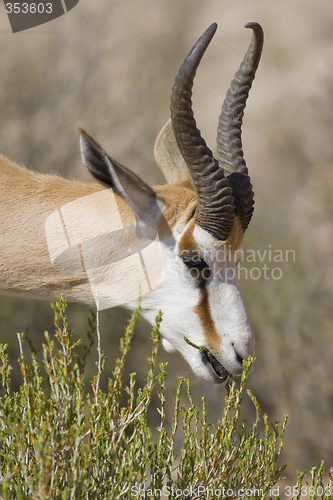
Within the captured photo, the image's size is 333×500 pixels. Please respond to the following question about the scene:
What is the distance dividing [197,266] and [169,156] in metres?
1.44

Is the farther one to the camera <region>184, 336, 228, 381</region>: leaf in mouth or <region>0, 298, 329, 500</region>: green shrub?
<region>184, 336, 228, 381</region>: leaf in mouth

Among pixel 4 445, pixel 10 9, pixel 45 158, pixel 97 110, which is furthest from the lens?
pixel 97 110

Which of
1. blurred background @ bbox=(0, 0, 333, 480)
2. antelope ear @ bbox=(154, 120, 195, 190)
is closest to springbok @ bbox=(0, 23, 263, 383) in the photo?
blurred background @ bbox=(0, 0, 333, 480)

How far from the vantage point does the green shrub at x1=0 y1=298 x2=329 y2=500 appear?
2182mm

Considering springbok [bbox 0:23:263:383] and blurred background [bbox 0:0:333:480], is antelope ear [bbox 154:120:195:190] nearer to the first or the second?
springbok [bbox 0:23:263:383]

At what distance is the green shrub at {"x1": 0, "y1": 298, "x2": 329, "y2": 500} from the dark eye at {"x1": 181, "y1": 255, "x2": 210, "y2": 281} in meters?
0.85

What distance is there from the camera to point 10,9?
39.3 ft

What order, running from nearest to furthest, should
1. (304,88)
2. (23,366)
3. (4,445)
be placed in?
(23,366) < (4,445) < (304,88)

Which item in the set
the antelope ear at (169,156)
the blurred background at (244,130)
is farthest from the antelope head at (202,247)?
the antelope ear at (169,156)

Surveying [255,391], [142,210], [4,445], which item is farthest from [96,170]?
[255,391]

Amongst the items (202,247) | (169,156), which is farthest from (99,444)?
(169,156)

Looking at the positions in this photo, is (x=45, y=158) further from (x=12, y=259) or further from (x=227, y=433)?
(x=227, y=433)

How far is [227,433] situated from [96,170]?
188 cm

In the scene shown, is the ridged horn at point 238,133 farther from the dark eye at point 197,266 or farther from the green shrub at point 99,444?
the green shrub at point 99,444
